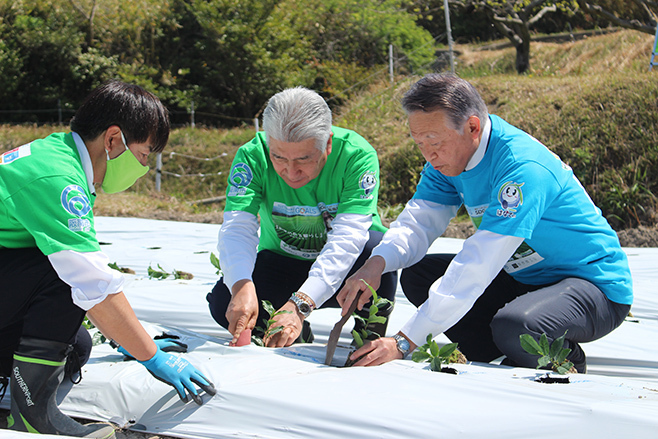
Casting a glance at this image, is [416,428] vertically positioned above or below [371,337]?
above

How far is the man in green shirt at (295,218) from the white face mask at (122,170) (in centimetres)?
49

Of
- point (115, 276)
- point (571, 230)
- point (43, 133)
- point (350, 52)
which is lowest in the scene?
point (43, 133)

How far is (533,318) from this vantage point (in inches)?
70.6

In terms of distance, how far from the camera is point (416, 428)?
1.38 meters

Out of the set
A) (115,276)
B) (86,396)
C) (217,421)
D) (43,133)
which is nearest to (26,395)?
(86,396)

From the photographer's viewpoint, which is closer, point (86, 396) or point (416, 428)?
point (416, 428)

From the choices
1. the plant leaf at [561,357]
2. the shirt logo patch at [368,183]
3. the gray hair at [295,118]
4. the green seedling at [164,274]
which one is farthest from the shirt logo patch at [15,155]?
the green seedling at [164,274]

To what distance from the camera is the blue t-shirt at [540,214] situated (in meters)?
1.78

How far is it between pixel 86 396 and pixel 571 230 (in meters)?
1.60

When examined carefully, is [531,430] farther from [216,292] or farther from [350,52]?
[350,52]

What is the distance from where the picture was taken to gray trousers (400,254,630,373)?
71.5 inches

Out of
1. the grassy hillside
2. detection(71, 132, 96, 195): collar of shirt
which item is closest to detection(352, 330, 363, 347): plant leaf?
detection(71, 132, 96, 195): collar of shirt

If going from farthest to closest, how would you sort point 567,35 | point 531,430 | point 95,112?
point 567,35
point 95,112
point 531,430

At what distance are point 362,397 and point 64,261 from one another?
0.83 meters
